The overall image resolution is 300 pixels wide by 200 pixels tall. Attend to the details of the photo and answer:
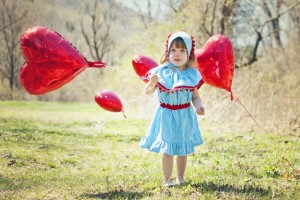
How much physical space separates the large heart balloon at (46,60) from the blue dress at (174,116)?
83 cm

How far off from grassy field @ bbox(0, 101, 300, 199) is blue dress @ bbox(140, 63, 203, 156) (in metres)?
0.42

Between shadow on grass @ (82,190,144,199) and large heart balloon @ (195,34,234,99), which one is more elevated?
large heart balloon @ (195,34,234,99)

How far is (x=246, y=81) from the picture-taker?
12188 millimetres

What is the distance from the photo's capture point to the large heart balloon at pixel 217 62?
4.96m

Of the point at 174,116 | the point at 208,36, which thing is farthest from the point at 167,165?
the point at 208,36

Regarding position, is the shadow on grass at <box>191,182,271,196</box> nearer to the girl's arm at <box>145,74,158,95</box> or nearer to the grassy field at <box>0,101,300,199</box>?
the grassy field at <box>0,101,300,199</box>

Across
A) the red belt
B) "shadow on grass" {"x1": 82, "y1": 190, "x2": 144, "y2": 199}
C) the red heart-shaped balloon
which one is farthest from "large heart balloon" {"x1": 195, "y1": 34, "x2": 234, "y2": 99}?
"shadow on grass" {"x1": 82, "y1": 190, "x2": 144, "y2": 199}

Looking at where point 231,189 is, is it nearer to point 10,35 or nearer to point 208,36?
point 208,36

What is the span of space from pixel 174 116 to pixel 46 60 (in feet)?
4.97

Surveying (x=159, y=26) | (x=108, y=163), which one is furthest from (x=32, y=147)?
(x=159, y=26)

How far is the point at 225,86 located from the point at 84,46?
4170 cm

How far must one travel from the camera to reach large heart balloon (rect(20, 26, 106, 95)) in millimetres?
4477

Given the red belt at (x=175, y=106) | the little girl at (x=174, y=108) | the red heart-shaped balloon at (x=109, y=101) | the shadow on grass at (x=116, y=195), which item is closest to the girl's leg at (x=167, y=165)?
the little girl at (x=174, y=108)

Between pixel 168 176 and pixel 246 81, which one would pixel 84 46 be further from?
pixel 168 176
